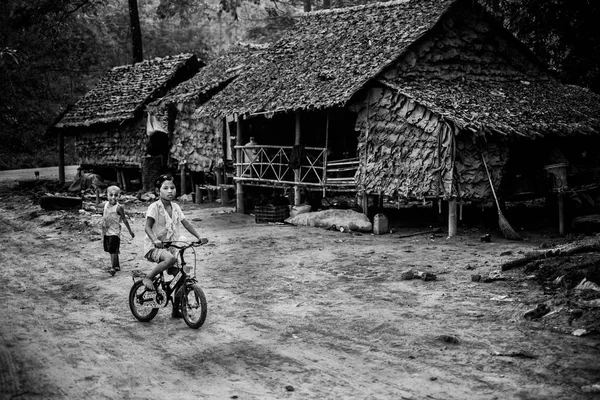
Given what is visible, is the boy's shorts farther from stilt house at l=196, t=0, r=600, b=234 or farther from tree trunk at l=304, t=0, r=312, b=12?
tree trunk at l=304, t=0, r=312, b=12

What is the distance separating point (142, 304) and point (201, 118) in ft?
52.4

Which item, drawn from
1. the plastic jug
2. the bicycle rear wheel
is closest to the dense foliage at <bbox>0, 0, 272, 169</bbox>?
the plastic jug

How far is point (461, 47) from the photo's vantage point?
58.7 feet

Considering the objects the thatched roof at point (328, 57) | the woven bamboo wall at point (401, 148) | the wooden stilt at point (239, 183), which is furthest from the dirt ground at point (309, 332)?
the wooden stilt at point (239, 183)

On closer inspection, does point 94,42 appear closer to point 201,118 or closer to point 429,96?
point 201,118

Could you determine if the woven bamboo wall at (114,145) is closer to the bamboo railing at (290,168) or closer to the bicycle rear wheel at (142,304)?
the bamboo railing at (290,168)

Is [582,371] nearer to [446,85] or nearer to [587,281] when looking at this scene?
[587,281]

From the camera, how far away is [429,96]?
52.2 feet

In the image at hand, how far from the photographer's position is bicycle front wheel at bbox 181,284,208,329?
8.28m

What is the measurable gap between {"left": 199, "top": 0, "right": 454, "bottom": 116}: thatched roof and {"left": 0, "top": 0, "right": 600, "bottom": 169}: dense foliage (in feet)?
9.71

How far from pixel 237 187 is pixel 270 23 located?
19.4 m

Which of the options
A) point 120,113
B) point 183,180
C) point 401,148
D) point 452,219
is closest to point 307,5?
point 120,113

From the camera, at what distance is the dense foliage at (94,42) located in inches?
786

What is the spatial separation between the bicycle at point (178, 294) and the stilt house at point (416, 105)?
26.6ft
